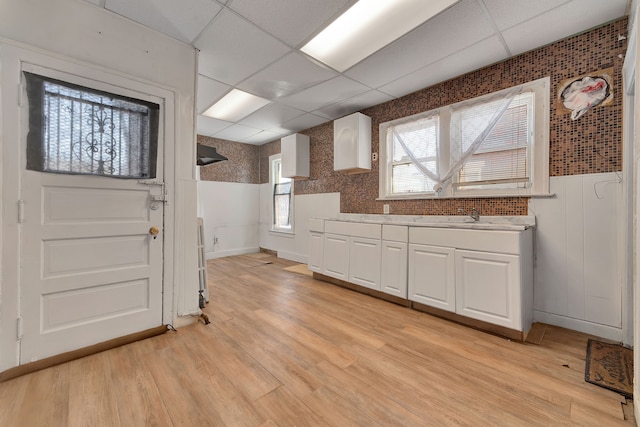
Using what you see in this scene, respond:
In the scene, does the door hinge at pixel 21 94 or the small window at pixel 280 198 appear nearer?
the door hinge at pixel 21 94

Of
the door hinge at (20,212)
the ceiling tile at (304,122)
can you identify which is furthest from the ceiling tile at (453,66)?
the door hinge at (20,212)

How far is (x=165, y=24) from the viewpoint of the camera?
2174 mm

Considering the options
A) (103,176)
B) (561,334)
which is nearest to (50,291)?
(103,176)

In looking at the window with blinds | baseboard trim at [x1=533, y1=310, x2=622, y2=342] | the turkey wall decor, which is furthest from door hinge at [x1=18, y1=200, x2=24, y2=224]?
the turkey wall decor

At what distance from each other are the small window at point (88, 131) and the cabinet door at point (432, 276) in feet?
8.69

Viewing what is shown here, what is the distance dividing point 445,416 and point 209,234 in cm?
518

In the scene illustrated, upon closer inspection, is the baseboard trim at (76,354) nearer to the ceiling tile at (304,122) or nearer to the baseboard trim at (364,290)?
the baseboard trim at (364,290)

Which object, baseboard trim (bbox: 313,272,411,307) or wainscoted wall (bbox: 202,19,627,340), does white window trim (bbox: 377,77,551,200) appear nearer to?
wainscoted wall (bbox: 202,19,627,340)

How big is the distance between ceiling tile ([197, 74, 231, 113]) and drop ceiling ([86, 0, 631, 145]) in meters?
0.01

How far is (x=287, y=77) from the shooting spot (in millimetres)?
3055

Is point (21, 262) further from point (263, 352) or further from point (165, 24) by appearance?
point (165, 24)

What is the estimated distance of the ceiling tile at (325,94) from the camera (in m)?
3.20

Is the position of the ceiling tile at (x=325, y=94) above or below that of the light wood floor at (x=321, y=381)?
above

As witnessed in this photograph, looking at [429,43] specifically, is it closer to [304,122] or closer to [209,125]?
[304,122]
